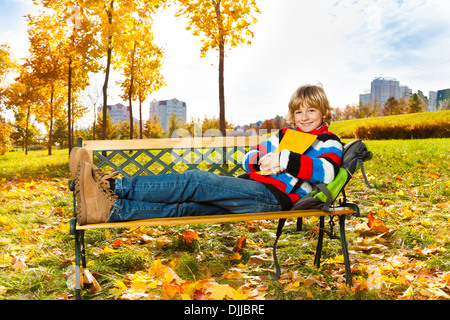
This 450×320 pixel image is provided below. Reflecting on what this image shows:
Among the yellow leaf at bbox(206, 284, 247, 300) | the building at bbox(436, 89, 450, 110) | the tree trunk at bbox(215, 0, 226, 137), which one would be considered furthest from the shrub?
the yellow leaf at bbox(206, 284, 247, 300)

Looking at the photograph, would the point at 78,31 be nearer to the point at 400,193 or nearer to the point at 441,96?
the point at 400,193

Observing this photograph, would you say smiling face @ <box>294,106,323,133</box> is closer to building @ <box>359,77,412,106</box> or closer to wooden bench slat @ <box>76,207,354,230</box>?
wooden bench slat @ <box>76,207,354,230</box>

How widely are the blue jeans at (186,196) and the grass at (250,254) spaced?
1.74 ft

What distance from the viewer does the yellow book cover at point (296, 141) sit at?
2.41 metres

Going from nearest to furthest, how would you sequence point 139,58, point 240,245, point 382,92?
point 240,245
point 139,58
point 382,92

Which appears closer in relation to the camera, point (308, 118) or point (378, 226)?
point (308, 118)

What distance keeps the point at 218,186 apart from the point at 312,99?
2.91 ft

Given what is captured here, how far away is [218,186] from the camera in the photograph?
2217 millimetres

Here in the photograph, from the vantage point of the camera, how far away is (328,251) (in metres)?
2.92

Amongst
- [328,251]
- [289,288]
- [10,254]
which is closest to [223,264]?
[289,288]

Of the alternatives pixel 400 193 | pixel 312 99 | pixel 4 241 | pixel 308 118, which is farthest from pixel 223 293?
pixel 400 193

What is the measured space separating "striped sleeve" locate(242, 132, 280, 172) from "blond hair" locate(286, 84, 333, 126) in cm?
31

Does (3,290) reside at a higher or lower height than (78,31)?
lower

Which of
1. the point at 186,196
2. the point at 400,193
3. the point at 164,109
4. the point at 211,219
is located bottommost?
the point at 400,193
